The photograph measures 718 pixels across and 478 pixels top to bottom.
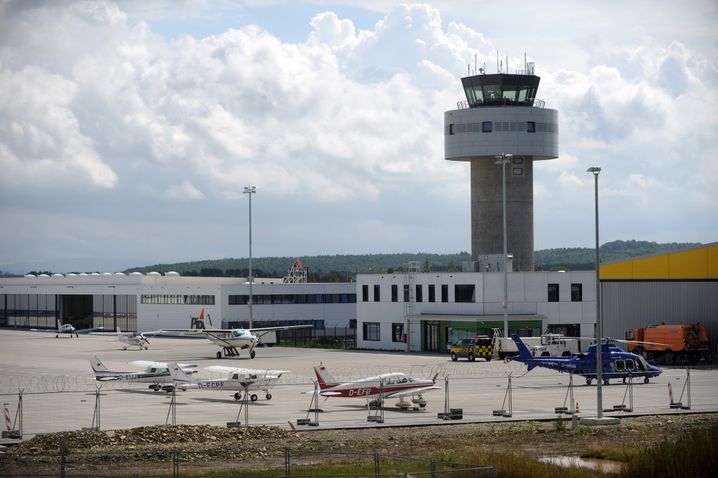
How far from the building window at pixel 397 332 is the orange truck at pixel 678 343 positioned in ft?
69.8

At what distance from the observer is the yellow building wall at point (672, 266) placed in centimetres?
7456

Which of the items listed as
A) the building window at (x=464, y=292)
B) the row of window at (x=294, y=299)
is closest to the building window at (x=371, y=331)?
the building window at (x=464, y=292)

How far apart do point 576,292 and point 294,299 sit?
38.4 meters

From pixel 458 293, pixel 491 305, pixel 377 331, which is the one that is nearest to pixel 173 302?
pixel 377 331

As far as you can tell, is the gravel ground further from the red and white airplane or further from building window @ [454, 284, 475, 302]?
building window @ [454, 284, 475, 302]

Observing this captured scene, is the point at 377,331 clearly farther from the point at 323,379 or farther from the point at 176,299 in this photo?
the point at 323,379

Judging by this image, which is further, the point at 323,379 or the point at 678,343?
the point at 678,343

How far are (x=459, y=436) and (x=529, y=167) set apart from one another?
59971 mm

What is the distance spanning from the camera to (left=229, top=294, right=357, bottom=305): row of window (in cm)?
11444

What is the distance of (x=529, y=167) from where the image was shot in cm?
9725

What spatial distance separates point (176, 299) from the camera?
119125 mm

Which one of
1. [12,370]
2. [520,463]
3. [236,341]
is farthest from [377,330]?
[520,463]

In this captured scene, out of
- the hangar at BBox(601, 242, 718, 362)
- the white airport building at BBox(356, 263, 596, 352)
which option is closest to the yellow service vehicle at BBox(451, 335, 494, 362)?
the white airport building at BBox(356, 263, 596, 352)

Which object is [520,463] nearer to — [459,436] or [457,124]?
[459,436]
